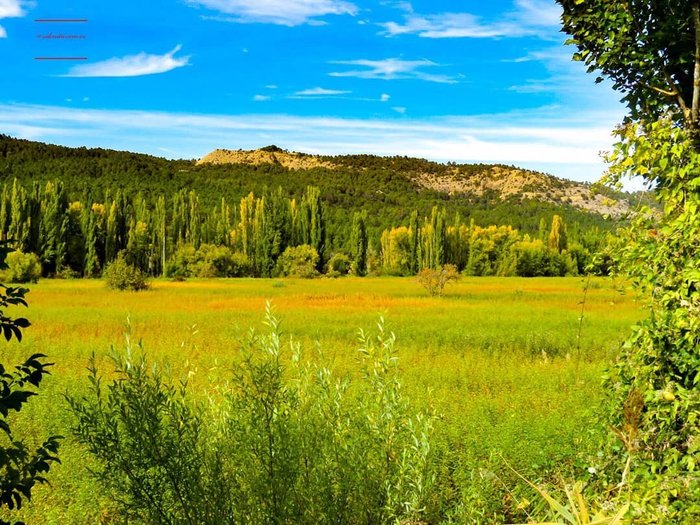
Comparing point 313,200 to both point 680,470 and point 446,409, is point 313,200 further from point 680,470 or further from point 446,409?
point 680,470

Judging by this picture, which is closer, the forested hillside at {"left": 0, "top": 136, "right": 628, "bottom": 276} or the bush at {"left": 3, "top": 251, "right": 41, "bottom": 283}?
the bush at {"left": 3, "top": 251, "right": 41, "bottom": 283}

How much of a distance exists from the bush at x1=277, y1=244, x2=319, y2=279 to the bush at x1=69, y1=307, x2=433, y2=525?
6691 cm

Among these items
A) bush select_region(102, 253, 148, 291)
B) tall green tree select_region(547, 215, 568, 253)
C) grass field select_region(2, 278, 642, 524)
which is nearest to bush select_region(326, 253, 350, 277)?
tall green tree select_region(547, 215, 568, 253)

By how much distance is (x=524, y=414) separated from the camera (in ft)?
35.8

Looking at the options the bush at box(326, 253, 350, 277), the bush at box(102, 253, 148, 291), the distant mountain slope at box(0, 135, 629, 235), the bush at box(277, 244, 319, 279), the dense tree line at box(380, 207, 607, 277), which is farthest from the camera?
the distant mountain slope at box(0, 135, 629, 235)

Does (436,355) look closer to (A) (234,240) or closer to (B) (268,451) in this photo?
(B) (268,451)

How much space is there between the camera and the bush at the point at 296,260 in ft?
240

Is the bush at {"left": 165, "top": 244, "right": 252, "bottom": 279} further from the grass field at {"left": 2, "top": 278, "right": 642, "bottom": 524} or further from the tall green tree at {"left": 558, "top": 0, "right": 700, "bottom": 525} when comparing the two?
the tall green tree at {"left": 558, "top": 0, "right": 700, "bottom": 525}

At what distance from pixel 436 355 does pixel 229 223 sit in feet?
252

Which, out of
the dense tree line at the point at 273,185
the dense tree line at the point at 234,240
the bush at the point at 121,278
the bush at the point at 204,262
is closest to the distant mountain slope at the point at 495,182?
the dense tree line at the point at 273,185

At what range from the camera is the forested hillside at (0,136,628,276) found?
6806 cm

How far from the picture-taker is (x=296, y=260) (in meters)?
74.8

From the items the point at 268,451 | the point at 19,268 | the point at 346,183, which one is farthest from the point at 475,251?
the point at 268,451

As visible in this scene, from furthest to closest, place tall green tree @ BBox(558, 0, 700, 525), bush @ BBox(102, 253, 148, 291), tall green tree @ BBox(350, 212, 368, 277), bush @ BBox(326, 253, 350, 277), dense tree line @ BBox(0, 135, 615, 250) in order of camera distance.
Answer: dense tree line @ BBox(0, 135, 615, 250) → tall green tree @ BBox(350, 212, 368, 277) → bush @ BBox(326, 253, 350, 277) → bush @ BBox(102, 253, 148, 291) → tall green tree @ BBox(558, 0, 700, 525)
